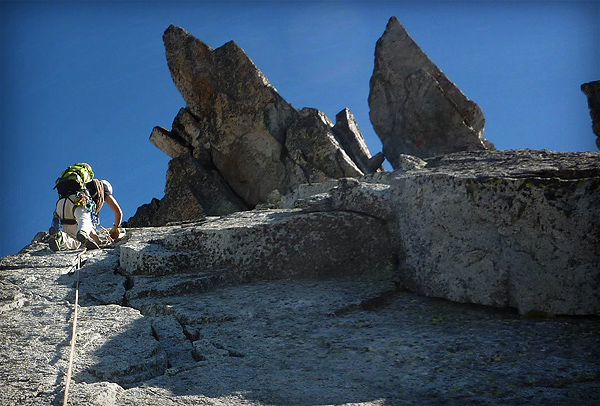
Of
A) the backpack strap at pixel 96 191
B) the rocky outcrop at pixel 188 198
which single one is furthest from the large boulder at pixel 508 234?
the rocky outcrop at pixel 188 198

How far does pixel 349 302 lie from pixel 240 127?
16469 mm

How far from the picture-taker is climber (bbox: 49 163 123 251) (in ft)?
31.8

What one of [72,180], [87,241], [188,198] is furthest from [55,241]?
[188,198]

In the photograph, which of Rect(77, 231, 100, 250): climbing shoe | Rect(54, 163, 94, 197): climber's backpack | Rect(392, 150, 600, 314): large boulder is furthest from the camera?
Rect(54, 163, 94, 197): climber's backpack

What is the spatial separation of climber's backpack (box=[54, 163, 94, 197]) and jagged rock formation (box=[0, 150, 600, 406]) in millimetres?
2644

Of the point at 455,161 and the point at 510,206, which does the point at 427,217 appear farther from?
the point at 455,161

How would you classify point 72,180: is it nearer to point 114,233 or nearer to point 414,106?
point 114,233

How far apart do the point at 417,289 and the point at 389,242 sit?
99cm

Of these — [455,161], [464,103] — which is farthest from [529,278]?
[464,103]

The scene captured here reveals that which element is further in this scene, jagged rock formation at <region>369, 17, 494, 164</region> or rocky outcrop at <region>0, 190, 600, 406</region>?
jagged rock formation at <region>369, 17, 494, 164</region>

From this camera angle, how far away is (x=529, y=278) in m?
5.14

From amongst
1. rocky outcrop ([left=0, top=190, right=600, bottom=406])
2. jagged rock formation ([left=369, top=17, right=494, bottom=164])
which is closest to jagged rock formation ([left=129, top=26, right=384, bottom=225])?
jagged rock formation ([left=369, top=17, right=494, bottom=164])

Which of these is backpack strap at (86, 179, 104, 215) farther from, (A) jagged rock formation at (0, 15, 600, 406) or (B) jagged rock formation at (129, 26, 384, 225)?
(B) jagged rock formation at (129, 26, 384, 225)

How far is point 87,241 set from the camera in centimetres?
860
